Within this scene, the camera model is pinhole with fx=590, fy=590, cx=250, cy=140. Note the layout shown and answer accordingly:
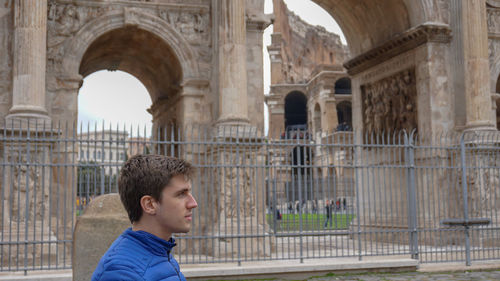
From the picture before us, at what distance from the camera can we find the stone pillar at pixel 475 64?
15.1 meters

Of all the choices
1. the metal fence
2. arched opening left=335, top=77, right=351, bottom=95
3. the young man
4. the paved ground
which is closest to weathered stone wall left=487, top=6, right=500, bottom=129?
the metal fence

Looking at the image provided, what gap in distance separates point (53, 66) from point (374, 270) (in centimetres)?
810

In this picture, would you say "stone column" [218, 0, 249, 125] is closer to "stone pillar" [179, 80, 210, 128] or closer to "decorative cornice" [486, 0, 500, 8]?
"stone pillar" [179, 80, 210, 128]

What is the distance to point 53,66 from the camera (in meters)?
13.1

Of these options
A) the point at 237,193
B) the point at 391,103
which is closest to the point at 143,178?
the point at 237,193

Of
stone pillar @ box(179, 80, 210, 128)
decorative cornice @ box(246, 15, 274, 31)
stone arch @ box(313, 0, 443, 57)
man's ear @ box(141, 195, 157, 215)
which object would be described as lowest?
man's ear @ box(141, 195, 157, 215)

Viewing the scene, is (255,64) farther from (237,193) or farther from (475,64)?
(475,64)

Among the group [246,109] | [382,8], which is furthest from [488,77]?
[246,109]

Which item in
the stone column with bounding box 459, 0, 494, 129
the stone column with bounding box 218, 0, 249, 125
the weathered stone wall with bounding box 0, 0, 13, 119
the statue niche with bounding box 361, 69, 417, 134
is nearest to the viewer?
the weathered stone wall with bounding box 0, 0, 13, 119

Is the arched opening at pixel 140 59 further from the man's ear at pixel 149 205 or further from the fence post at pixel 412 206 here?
the man's ear at pixel 149 205

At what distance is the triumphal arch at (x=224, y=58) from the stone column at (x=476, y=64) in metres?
0.03

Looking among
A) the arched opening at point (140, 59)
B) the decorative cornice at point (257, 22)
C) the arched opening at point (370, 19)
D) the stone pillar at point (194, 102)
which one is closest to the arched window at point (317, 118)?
the arched opening at point (370, 19)

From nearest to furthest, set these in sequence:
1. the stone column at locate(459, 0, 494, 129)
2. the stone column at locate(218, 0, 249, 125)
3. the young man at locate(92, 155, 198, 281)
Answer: the young man at locate(92, 155, 198, 281), the stone column at locate(218, 0, 249, 125), the stone column at locate(459, 0, 494, 129)

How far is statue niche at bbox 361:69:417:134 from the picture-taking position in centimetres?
1628
